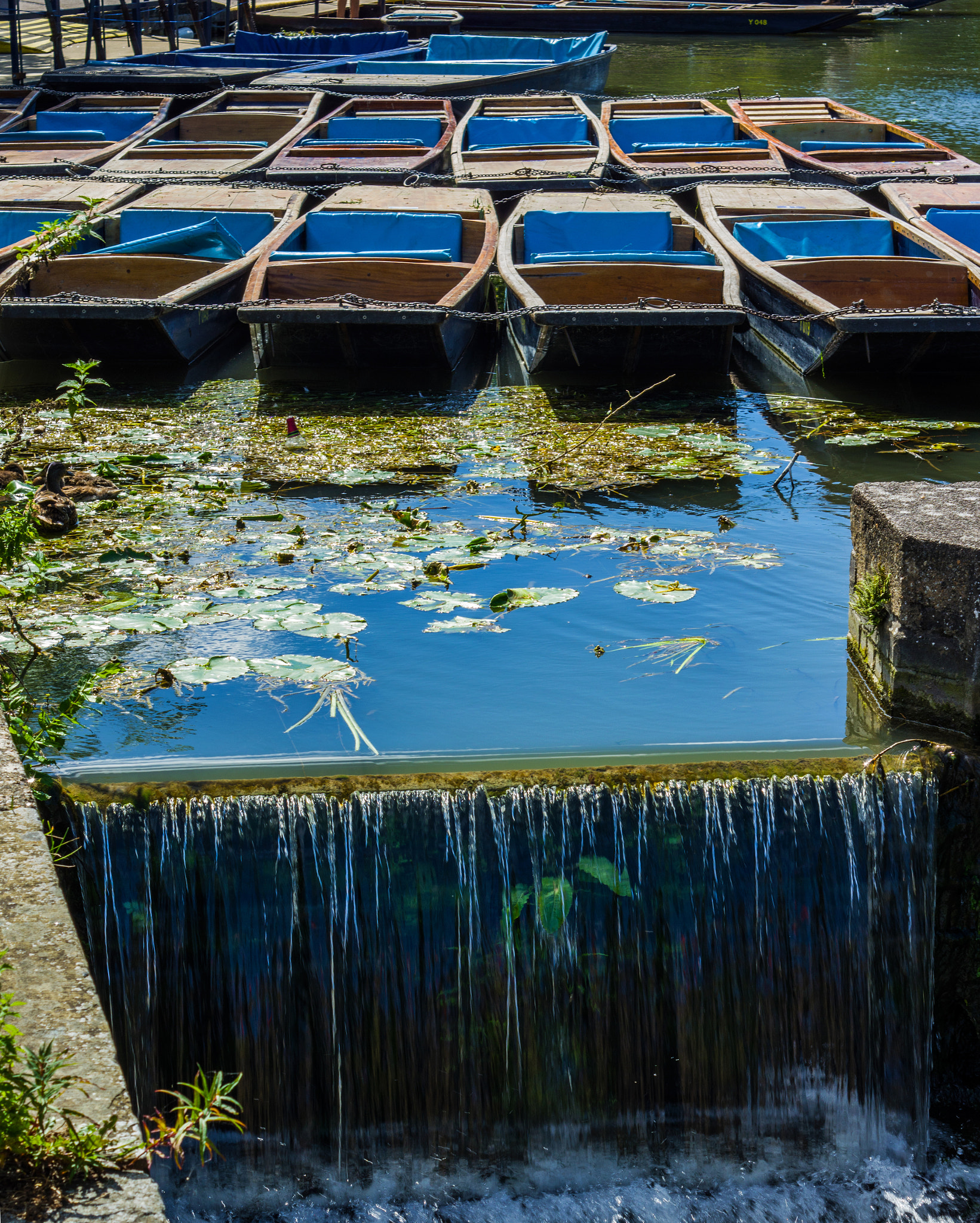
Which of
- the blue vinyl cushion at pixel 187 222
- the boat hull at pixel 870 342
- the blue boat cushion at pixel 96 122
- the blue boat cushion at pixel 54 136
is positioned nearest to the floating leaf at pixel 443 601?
the boat hull at pixel 870 342

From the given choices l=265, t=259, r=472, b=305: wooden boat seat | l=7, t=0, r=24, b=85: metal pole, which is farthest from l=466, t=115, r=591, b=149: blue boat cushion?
l=7, t=0, r=24, b=85: metal pole

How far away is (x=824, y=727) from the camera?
14.4 ft

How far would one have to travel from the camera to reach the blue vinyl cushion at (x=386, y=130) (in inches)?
552

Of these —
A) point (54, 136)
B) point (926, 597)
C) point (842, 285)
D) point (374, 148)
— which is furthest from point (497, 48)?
point (926, 597)

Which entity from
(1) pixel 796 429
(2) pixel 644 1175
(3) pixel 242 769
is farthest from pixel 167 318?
(2) pixel 644 1175

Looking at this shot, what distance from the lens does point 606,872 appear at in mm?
3881

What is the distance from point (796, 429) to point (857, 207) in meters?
4.05

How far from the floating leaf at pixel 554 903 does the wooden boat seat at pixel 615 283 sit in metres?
5.94

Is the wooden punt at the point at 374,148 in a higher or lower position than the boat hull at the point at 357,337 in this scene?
higher

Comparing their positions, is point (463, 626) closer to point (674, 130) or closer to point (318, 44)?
point (674, 130)

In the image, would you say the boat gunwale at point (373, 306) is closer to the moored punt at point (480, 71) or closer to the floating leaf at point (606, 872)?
the floating leaf at point (606, 872)

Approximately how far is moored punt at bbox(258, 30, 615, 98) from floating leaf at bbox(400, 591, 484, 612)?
42.4 feet

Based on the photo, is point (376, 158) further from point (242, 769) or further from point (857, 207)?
point (242, 769)

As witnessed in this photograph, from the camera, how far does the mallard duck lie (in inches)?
229
